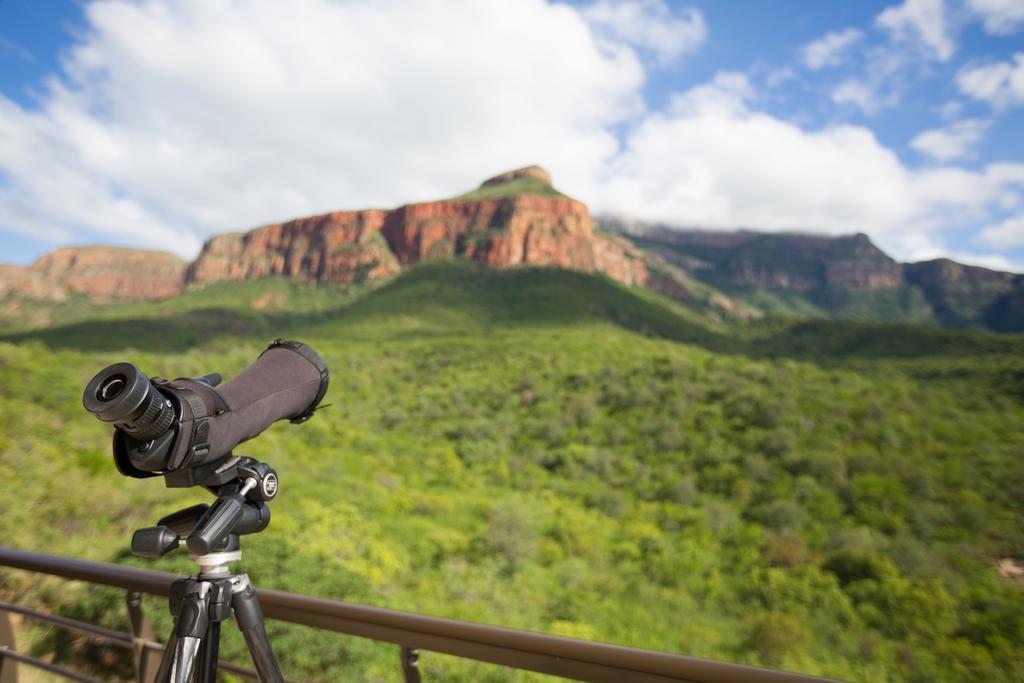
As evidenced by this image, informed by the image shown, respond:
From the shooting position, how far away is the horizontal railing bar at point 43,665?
179 centimetres

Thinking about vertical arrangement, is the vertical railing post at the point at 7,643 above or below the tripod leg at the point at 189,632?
below

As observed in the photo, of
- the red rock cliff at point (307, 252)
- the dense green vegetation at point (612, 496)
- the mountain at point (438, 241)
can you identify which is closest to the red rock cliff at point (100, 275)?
the red rock cliff at point (307, 252)

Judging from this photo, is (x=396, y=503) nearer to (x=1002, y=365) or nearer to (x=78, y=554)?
(x=78, y=554)

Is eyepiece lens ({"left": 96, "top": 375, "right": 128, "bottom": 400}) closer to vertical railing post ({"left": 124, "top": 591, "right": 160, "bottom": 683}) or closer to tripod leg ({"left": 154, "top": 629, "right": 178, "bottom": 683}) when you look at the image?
tripod leg ({"left": 154, "top": 629, "right": 178, "bottom": 683})

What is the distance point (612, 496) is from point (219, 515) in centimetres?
2665

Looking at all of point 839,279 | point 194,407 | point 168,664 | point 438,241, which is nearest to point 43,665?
point 168,664

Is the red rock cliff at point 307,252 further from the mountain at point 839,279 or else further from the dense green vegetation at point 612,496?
the mountain at point 839,279

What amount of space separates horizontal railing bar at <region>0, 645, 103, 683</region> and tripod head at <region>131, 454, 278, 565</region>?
1174 mm

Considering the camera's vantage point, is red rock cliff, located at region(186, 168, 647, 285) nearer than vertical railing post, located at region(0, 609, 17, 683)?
No

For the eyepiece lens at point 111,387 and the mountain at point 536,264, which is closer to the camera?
the eyepiece lens at point 111,387

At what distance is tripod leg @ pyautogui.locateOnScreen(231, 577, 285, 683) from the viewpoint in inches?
42.0

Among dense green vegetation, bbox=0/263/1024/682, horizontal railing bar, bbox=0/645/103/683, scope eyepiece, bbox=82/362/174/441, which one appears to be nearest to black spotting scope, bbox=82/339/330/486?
scope eyepiece, bbox=82/362/174/441

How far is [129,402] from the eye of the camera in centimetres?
81

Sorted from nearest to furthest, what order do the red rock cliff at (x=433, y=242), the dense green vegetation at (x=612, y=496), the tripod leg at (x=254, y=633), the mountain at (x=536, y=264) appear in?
1. the tripod leg at (x=254, y=633)
2. the dense green vegetation at (x=612, y=496)
3. the red rock cliff at (x=433, y=242)
4. the mountain at (x=536, y=264)
